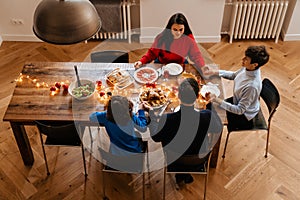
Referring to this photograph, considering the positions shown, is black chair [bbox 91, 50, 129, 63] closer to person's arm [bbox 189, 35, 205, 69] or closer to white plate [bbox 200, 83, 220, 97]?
person's arm [bbox 189, 35, 205, 69]

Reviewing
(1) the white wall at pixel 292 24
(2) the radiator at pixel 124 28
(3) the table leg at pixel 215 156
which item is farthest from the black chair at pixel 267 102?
(2) the radiator at pixel 124 28

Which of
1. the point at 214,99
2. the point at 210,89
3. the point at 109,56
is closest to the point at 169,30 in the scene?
the point at 109,56

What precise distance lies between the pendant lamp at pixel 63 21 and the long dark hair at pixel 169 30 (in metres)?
1.36

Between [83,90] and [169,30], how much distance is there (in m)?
0.96

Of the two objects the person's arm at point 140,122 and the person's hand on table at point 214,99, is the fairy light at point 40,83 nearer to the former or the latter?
the person's arm at point 140,122

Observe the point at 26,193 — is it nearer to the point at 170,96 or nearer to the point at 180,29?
the point at 170,96

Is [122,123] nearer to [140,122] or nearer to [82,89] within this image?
[140,122]

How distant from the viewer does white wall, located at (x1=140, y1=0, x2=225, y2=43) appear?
4508 millimetres

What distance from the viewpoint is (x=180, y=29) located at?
347 centimetres

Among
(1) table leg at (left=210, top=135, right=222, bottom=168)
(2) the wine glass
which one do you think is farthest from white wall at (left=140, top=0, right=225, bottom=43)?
(1) table leg at (left=210, top=135, right=222, bottom=168)

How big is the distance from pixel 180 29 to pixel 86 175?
5.09ft

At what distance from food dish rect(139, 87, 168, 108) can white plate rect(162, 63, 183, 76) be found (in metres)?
0.28

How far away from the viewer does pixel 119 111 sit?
276cm

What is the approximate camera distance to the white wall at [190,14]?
14.8ft
